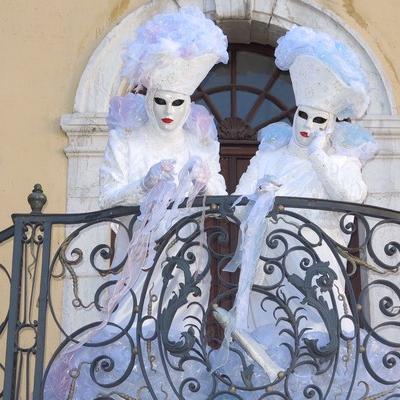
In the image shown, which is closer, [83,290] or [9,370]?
[9,370]

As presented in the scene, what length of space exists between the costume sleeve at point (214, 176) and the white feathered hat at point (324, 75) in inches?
22.4

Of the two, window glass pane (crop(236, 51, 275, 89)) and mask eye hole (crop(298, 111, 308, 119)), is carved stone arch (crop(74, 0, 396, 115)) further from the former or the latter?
mask eye hole (crop(298, 111, 308, 119))

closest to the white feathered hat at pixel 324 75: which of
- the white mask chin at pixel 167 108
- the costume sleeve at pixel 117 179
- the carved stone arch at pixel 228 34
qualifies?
the white mask chin at pixel 167 108

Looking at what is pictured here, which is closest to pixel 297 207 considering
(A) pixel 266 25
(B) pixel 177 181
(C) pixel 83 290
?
(B) pixel 177 181

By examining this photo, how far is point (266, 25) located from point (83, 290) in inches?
94.0

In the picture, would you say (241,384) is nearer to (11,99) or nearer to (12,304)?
(12,304)

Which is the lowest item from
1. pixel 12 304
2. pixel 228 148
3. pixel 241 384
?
pixel 241 384

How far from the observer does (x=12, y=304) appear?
590 centimetres

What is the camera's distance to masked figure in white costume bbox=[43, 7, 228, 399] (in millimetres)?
5934

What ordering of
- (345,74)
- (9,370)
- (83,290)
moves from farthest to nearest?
(83,290), (345,74), (9,370)

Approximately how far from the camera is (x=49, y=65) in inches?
327

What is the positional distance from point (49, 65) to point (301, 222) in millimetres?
2741

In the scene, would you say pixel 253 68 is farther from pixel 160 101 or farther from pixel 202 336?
pixel 202 336

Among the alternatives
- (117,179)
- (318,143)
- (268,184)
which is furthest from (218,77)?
(268,184)
